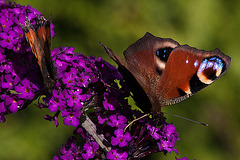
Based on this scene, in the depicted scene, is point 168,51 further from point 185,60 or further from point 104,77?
point 104,77

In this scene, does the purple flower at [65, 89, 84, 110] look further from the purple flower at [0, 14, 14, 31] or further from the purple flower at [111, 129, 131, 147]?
the purple flower at [0, 14, 14, 31]

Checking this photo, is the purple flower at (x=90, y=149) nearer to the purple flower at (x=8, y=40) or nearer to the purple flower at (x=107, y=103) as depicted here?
the purple flower at (x=107, y=103)

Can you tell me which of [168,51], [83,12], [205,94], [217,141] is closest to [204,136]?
Answer: [217,141]

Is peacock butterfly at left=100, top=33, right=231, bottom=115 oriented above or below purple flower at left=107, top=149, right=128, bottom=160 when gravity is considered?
above

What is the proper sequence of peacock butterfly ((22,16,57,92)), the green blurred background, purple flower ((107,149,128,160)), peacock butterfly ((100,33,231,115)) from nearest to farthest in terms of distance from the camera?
peacock butterfly ((22,16,57,92)) < purple flower ((107,149,128,160)) < peacock butterfly ((100,33,231,115)) < the green blurred background

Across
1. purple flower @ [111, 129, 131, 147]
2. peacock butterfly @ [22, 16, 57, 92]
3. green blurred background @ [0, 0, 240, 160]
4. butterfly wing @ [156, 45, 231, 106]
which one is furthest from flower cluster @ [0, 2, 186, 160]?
green blurred background @ [0, 0, 240, 160]

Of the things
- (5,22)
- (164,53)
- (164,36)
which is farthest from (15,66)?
(164,36)
